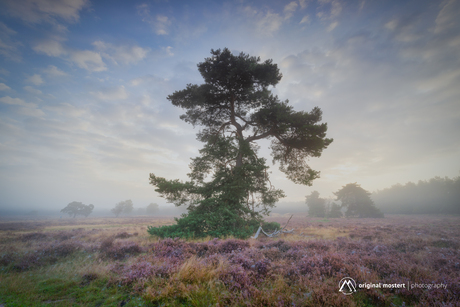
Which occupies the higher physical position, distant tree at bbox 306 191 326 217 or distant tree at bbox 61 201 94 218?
distant tree at bbox 306 191 326 217

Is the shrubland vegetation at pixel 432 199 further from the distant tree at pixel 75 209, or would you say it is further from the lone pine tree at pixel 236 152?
the distant tree at pixel 75 209

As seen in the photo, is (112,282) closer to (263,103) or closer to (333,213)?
(263,103)

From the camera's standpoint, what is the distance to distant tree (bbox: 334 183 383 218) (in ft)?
151

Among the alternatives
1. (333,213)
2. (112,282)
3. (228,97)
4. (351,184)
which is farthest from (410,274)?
(351,184)

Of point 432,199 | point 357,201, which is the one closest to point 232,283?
point 357,201

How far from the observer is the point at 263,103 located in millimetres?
13961

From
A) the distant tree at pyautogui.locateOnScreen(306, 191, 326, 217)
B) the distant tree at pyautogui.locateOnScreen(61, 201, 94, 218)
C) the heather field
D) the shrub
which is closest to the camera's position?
the heather field

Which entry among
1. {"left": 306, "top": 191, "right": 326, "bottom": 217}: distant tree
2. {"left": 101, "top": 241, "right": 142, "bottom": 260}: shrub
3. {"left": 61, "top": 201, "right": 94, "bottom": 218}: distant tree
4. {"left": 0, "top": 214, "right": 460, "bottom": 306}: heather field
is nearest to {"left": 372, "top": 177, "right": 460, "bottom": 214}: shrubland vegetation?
{"left": 306, "top": 191, "right": 326, "bottom": 217}: distant tree

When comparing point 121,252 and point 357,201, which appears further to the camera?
point 357,201

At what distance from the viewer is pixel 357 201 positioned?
158 ft

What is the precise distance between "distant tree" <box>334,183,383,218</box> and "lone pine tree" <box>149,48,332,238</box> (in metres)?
48.3

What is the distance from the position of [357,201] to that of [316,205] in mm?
11851

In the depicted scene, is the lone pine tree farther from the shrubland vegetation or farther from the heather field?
the shrubland vegetation

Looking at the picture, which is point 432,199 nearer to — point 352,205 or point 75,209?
point 352,205
